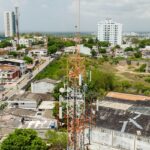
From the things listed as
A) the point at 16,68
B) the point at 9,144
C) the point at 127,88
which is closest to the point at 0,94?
the point at 16,68

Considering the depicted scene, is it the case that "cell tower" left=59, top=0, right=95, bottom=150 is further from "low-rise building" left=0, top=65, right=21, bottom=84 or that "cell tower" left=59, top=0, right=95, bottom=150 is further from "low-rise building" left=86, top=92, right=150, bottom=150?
"low-rise building" left=0, top=65, right=21, bottom=84

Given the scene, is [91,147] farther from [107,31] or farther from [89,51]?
[107,31]

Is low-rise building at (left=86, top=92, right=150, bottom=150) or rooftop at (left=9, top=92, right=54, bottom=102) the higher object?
low-rise building at (left=86, top=92, right=150, bottom=150)

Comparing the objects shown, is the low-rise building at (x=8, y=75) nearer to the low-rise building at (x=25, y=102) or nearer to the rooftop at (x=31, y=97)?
the rooftop at (x=31, y=97)

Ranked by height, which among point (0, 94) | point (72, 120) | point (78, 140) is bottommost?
point (0, 94)

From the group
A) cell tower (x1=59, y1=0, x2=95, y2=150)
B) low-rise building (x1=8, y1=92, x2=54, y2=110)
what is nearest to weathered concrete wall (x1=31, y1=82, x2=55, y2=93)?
low-rise building (x1=8, y1=92, x2=54, y2=110)

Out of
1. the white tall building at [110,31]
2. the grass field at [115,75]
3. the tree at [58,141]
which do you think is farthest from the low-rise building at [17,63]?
the white tall building at [110,31]

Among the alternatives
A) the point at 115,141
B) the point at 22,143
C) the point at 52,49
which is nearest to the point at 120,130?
the point at 115,141

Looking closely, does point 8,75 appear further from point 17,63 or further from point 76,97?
point 76,97
